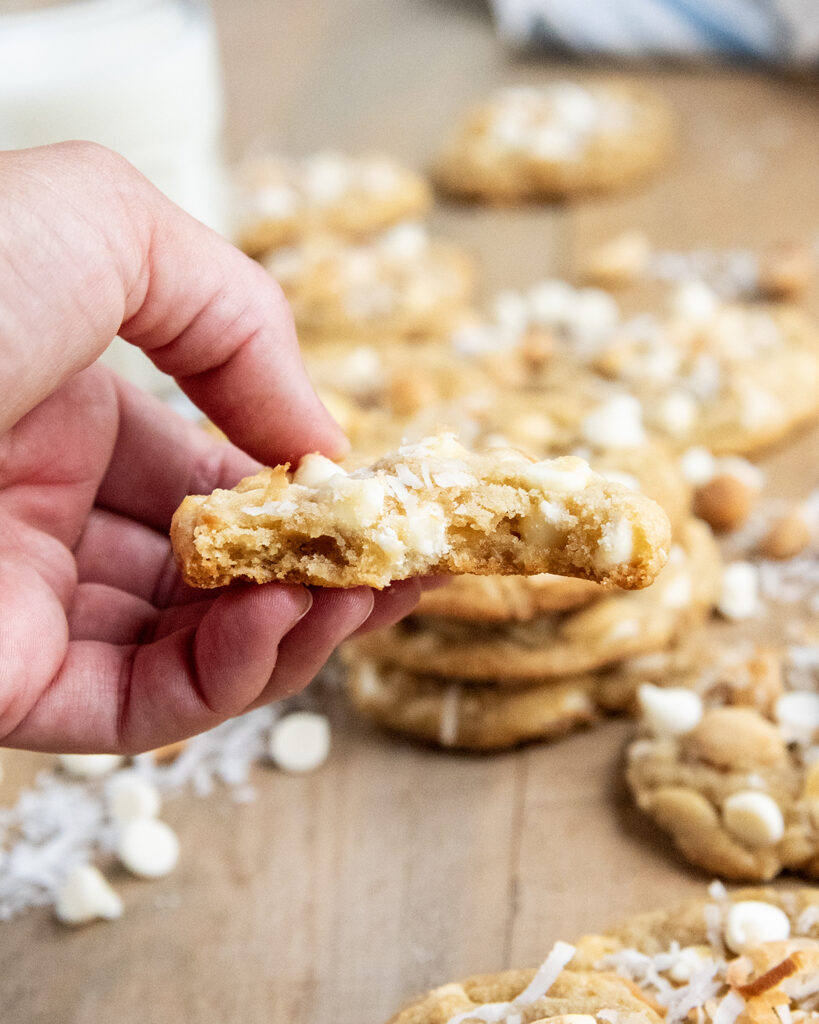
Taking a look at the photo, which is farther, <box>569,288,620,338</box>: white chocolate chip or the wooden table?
<box>569,288,620,338</box>: white chocolate chip

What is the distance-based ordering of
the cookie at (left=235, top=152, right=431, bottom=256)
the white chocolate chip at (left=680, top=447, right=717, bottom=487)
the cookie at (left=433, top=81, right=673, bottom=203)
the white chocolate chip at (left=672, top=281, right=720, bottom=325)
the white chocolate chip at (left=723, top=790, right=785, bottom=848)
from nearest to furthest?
the white chocolate chip at (left=723, top=790, right=785, bottom=848) → the white chocolate chip at (left=680, top=447, right=717, bottom=487) → the white chocolate chip at (left=672, top=281, right=720, bottom=325) → the cookie at (left=235, top=152, right=431, bottom=256) → the cookie at (left=433, top=81, right=673, bottom=203)

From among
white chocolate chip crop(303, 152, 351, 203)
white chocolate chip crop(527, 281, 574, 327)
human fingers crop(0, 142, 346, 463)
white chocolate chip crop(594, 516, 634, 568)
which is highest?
human fingers crop(0, 142, 346, 463)

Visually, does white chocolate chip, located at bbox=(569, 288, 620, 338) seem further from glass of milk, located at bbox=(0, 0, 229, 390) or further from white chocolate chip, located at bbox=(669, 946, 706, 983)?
white chocolate chip, located at bbox=(669, 946, 706, 983)

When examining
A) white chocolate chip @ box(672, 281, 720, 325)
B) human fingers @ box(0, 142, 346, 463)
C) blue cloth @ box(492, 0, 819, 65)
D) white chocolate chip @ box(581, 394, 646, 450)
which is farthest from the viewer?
blue cloth @ box(492, 0, 819, 65)

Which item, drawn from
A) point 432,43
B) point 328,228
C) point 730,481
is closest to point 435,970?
point 730,481

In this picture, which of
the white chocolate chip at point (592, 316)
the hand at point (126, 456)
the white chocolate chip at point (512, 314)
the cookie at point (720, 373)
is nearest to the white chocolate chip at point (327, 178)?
the white chocolate chip at point (512, 314)

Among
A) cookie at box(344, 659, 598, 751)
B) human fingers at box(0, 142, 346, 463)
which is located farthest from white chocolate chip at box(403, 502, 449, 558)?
cookie at box(344, 659, 598, 751)

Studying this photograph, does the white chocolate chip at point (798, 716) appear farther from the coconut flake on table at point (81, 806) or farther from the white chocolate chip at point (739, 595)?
the coconut flake on table at point (81, 806)
